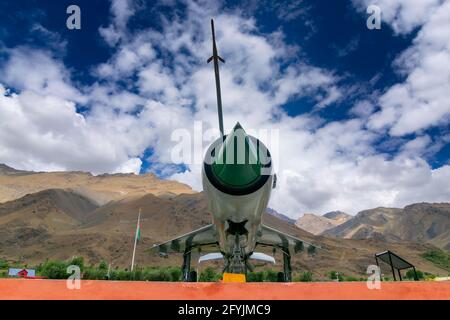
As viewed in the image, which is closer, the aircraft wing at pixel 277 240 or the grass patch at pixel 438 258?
the aircraft wing at pixel 277 240

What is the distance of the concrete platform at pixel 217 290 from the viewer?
2.46 m

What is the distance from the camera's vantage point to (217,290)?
2.61 metres

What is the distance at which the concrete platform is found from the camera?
2455mm

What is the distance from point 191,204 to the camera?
578ft

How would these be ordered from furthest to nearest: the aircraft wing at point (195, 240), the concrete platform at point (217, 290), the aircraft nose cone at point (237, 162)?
the aircraft wing at point (195, 240)
the aircraft nose cone at point (237, 162)
the concrete platform at point (217, 290)

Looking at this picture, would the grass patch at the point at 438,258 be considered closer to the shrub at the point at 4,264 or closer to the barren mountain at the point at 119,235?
the barren mountain at the point at 119,235

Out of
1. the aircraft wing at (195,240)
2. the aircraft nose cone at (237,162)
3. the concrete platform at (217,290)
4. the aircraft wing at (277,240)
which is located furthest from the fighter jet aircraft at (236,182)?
the aircraft wing at (195,240)

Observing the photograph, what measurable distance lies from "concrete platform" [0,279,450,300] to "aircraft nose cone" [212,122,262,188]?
3.37 metres

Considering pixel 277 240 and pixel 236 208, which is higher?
pixel 277 240

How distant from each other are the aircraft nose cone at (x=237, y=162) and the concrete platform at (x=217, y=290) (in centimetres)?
337

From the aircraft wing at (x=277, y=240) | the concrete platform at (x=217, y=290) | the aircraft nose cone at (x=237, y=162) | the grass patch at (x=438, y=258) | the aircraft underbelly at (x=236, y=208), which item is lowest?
the concrete platform at (x=217, y=290)

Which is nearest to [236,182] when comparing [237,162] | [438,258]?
[237,162]

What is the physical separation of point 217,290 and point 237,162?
3.42 meters

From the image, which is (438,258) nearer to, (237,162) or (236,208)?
(236,208)
